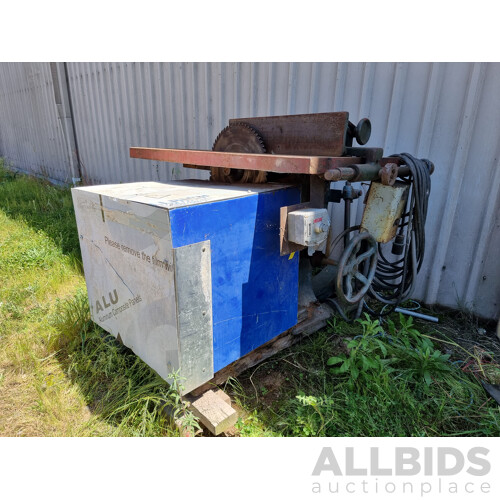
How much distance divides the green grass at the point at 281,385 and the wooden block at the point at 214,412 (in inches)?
2.8

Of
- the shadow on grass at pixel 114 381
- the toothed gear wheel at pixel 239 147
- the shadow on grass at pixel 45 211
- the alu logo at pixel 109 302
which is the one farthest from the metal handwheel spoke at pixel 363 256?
the shadow on grass at pixel 45 211

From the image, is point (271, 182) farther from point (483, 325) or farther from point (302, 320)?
point (483, 325)

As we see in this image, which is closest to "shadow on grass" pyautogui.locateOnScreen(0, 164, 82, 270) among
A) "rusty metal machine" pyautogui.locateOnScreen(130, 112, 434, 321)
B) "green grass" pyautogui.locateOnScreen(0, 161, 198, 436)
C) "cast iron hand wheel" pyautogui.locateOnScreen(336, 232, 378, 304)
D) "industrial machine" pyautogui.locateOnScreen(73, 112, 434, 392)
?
"green grass" pyautogui.locateOnScreen(0, 161, 198, 436)

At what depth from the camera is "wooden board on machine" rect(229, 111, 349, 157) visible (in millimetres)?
2004

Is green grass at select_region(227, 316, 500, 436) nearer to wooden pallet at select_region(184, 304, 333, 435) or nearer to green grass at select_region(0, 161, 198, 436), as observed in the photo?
wooden pallet at select_region(184, 304, 333, 435)

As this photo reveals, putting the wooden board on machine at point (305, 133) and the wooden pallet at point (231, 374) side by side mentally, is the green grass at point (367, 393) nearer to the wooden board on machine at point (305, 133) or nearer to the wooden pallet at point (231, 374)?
the wooden pallet at point (231, 374)

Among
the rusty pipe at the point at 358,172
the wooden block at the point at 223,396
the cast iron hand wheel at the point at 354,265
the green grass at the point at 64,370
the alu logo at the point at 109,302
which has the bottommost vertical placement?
the green grass at the point at 64,370

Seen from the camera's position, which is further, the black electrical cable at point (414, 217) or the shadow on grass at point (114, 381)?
the black electrical cable at point (414, 217)

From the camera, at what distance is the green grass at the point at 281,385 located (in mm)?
1824

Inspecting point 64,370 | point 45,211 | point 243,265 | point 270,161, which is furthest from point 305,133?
point 45,211

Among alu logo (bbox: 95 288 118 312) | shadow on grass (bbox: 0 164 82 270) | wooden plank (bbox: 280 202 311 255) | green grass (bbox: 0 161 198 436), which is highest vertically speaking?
wooden plank (bbox: 280 202 311 255)

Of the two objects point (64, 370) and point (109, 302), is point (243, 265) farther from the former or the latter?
point (64, 370)

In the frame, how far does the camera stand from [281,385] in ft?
7.06

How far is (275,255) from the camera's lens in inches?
79.1
